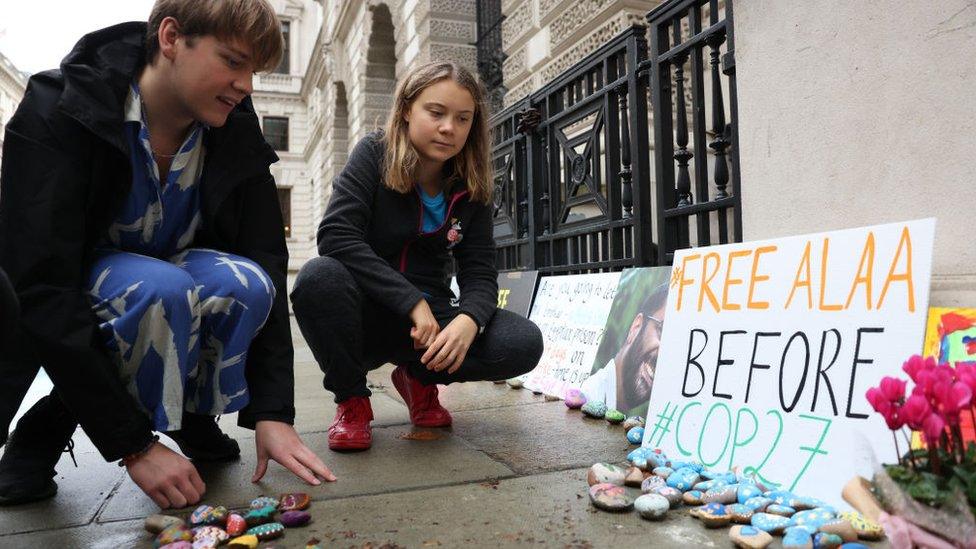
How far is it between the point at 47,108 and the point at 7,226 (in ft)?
0.92

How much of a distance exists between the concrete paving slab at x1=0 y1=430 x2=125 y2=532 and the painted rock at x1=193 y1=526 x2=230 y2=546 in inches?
14.3

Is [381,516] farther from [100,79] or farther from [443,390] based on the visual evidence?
[443,390]

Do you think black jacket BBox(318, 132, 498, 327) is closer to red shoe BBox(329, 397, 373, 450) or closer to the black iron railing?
red shoe BBox(329, 397, 373, 450)

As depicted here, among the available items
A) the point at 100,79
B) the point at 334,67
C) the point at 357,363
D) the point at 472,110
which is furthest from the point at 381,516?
the point at 334,67

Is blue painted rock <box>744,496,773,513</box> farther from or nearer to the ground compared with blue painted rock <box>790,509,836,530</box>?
nearer to the ground

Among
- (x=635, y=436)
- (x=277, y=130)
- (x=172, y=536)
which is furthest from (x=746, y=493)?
(x=277, y=130)

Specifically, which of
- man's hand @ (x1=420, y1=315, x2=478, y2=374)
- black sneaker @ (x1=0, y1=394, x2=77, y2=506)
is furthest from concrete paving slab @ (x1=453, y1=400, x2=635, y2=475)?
black sneaker @ (x1=0, y1=394, x2=77, y2=506)

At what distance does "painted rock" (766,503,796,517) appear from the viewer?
1.29m

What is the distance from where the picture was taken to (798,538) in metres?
1.13

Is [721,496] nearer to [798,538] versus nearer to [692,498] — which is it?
[692,498]

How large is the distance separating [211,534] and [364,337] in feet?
3.30

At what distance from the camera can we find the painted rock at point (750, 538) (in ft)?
3.77

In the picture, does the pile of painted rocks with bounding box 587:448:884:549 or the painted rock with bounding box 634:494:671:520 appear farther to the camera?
the painted rock with bounding box 634:494:671:520

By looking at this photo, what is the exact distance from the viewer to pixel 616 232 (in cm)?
326
